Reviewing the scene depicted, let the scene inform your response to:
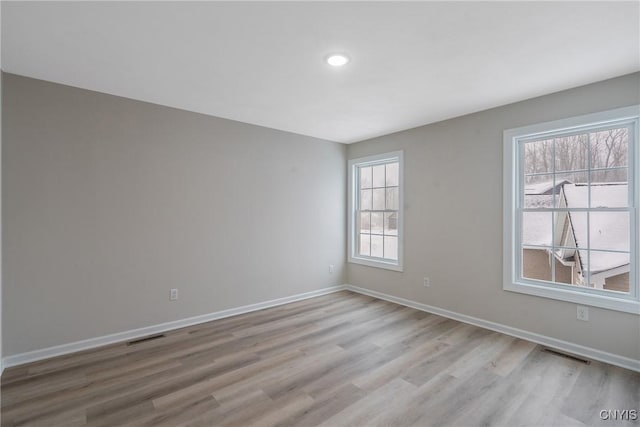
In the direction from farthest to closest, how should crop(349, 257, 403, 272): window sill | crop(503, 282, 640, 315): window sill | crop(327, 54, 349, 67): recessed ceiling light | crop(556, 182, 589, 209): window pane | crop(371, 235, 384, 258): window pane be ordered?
1. crop(371, 235, 384, 258): window pane
2. crop(349, 257, 403, 272): window sill
3. crop(556, 182, 589, 209): window pane
4. crop(503, 282, 640, 315): window sill
5. crop(327, 54, 349, 67): recessed ceiling light

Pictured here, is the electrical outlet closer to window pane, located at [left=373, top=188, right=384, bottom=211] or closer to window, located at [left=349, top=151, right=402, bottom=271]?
window, located at [left=349, top=151, right=402, bottom=271]

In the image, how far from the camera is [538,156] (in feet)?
10.7

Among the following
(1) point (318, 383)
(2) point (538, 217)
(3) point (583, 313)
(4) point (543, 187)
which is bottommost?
(1) point (318, 383)

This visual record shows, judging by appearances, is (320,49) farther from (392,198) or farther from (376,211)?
(376,211)

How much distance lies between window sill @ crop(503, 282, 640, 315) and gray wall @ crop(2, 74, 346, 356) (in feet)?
9.34

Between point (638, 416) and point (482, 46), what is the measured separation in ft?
9.02

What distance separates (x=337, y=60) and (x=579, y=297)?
3.13 metres

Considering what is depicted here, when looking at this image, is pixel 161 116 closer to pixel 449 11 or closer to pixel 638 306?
pixel 449 11

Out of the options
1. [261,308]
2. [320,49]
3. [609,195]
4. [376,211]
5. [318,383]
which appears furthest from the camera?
[376,211]

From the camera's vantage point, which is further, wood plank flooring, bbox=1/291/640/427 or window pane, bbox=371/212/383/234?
window pane, bbox=371/212/383/234

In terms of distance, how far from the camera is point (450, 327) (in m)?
3.51

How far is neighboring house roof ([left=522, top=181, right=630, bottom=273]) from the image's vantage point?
274cm

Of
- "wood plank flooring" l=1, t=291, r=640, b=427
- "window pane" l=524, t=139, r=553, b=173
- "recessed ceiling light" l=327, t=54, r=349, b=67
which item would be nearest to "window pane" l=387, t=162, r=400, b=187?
"window pane" l=524, t=139, r=553, b=173

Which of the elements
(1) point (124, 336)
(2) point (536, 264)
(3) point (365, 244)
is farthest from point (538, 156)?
(1) point (124, 336)
